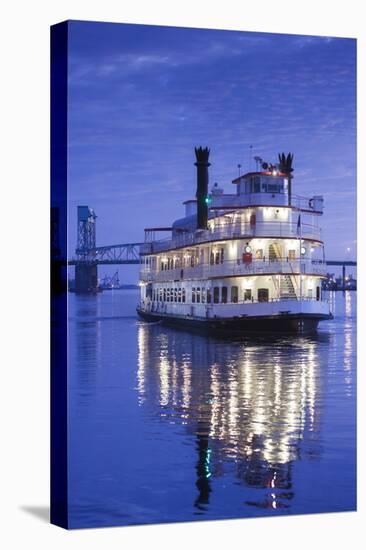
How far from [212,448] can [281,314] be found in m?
3.24

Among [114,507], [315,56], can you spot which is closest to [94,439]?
[114,507]

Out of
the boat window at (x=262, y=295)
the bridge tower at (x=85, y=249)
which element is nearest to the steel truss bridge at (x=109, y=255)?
the bridge tower at (x=85, y=249)

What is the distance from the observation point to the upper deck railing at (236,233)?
14.9 m

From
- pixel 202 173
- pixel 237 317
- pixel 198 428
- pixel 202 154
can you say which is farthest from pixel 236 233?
pixel 198 428

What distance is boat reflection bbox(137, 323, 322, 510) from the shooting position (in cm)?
1346

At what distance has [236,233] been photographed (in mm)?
16984

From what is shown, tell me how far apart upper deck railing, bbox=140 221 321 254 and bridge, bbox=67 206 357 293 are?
14.2 inches

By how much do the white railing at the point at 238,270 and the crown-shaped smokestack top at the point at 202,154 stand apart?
1.83 m

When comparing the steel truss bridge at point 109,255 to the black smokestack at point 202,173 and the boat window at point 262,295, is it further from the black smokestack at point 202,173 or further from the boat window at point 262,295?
the boat window at point 262,295

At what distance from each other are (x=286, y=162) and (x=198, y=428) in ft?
10.8

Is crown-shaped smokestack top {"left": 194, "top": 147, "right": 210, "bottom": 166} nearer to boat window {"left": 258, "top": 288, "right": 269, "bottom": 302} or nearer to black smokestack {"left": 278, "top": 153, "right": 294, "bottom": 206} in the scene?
black smokestack {"left": 278, "top": 153, "right": 294, "bottom": 206}

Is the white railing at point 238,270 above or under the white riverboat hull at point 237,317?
above

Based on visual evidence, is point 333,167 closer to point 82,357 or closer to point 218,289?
point 218,289

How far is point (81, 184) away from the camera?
512 inches
